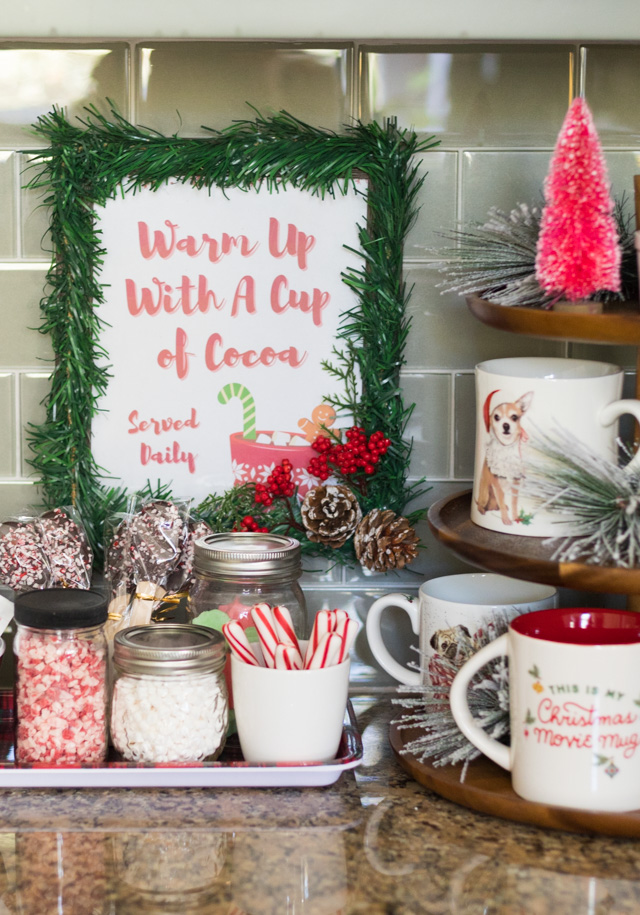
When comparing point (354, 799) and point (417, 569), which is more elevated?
point (417, 569)

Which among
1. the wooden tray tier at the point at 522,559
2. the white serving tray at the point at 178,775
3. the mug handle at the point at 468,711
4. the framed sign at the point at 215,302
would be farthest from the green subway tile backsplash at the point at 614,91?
the white serving tray at the point at 178,775

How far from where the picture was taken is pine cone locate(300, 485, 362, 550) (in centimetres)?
93

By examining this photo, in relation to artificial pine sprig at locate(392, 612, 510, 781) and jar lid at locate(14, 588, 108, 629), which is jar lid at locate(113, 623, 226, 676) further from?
artificial pine sprig at locate(392, 612, 510, 781)

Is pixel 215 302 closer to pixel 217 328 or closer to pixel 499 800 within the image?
pixel 217 328

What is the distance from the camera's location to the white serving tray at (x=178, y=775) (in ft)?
2.46

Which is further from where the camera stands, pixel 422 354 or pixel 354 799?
pixel 422 354

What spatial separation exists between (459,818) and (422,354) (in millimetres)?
448

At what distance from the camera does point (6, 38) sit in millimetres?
941

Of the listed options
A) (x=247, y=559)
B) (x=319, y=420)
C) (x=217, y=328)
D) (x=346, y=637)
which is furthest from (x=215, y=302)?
(x=346, y=637)

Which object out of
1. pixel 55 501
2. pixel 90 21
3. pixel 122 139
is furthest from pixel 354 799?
pixel 90 21

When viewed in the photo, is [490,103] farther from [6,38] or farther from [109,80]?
[6,38]

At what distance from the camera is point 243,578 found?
2.83ft

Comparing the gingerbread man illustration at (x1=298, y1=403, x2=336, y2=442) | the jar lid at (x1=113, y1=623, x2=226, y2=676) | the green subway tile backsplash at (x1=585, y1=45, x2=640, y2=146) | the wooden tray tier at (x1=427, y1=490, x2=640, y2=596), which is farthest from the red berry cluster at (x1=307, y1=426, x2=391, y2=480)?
the green subway tile backsplash at (x1=585, y1=45, x2=640, y2=146)

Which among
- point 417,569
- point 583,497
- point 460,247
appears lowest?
point 417,569
